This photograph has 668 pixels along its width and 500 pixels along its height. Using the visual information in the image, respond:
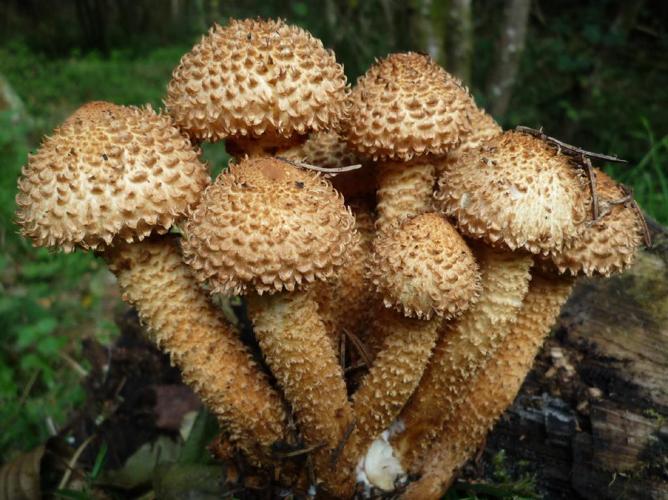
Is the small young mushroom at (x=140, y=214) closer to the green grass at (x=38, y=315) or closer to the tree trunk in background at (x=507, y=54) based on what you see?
the green grass at (x=38, y=315)

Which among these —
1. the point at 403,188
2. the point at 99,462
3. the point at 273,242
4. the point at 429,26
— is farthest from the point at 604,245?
the point at 429,26

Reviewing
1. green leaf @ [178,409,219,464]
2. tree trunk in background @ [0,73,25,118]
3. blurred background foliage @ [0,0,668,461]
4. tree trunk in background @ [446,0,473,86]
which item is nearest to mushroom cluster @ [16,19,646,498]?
green leaf @ [178,409,219,464]

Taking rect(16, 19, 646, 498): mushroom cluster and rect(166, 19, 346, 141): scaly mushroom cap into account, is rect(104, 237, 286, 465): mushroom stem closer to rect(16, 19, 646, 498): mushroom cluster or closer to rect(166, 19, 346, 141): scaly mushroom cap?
rect(16, 19, 646, 498): mushroom cluster

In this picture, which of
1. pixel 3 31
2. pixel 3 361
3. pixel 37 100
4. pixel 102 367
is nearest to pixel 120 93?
pixel 37 100

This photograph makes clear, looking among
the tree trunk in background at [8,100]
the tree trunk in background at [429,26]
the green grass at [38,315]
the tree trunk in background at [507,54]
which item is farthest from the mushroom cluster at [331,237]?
the tree trunk in background at [8,100]

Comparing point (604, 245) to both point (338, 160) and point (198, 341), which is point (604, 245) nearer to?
point (338, 160)
